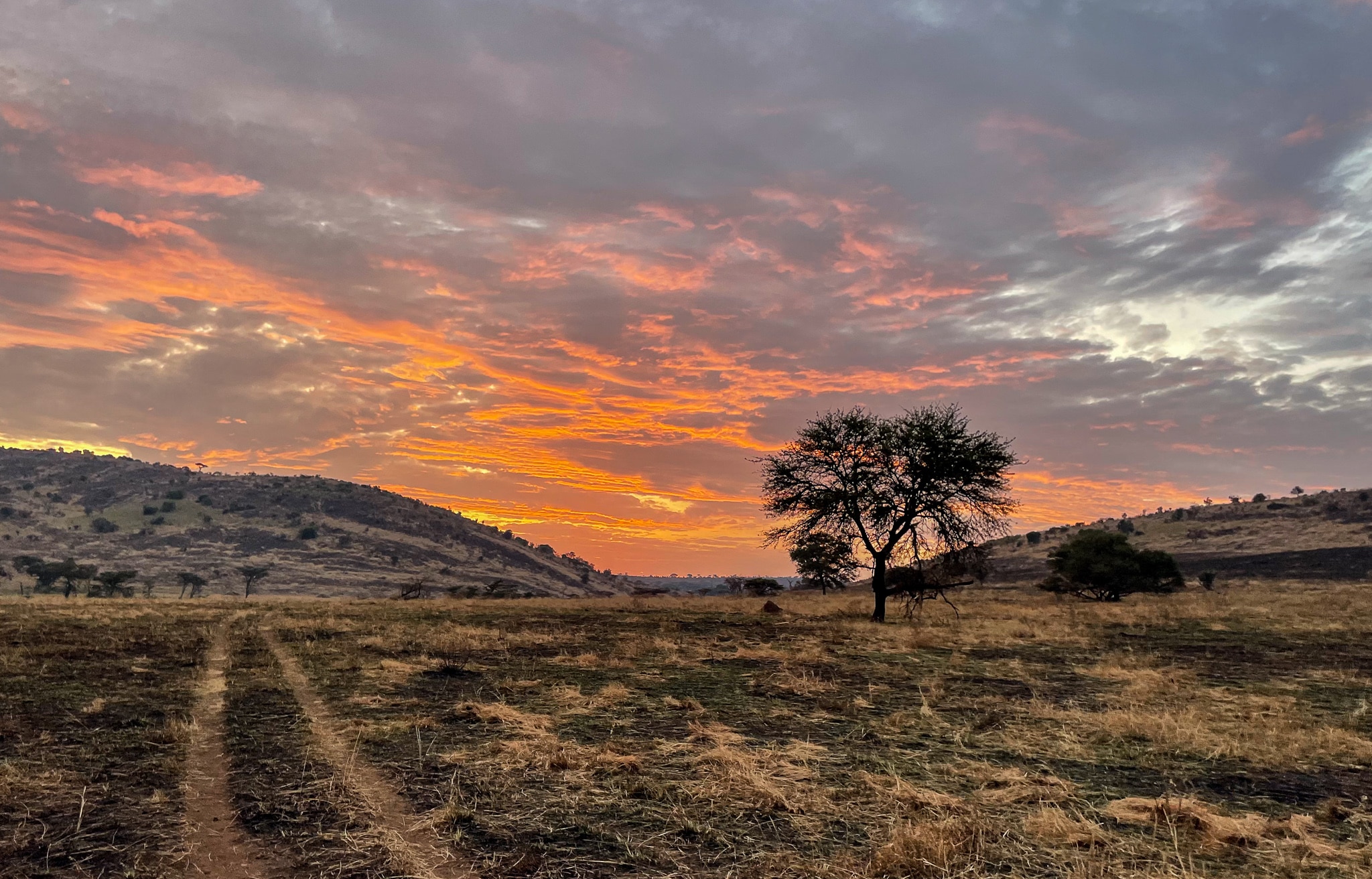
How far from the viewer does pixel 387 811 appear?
23.7ft

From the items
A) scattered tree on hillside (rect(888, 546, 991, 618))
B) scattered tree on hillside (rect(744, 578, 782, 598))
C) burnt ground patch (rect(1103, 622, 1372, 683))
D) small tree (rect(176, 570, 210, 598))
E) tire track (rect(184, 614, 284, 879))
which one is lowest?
small tree (rect(176, 570, 210, 598))

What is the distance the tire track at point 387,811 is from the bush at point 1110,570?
50.0m

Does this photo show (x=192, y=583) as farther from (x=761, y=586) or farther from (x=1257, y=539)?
(x=1257, y=539)

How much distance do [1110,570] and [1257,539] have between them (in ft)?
143

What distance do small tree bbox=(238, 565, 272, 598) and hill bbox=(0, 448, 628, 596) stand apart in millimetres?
1222

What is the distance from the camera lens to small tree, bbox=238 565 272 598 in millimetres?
97375

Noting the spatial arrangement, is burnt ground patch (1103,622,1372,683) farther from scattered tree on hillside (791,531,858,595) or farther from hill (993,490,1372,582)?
hill (993,490,1372,582)

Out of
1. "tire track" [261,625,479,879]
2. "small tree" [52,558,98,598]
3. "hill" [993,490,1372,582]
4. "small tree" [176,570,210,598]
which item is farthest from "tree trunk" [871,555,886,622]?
"small tree" [176,570,210,598]

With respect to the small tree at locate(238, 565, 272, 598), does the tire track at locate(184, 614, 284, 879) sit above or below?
above

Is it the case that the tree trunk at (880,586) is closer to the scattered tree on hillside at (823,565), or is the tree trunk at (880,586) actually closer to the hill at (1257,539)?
the scattered tree on hillside at (823,565)

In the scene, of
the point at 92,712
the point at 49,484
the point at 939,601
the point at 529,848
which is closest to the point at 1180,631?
the point at 939,601

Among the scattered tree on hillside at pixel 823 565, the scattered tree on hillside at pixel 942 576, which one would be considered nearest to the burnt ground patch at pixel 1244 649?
the scattered tree on hillside at pixel 942 576

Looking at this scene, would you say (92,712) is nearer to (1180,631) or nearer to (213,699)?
(213,699)

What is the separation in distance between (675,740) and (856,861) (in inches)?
178
